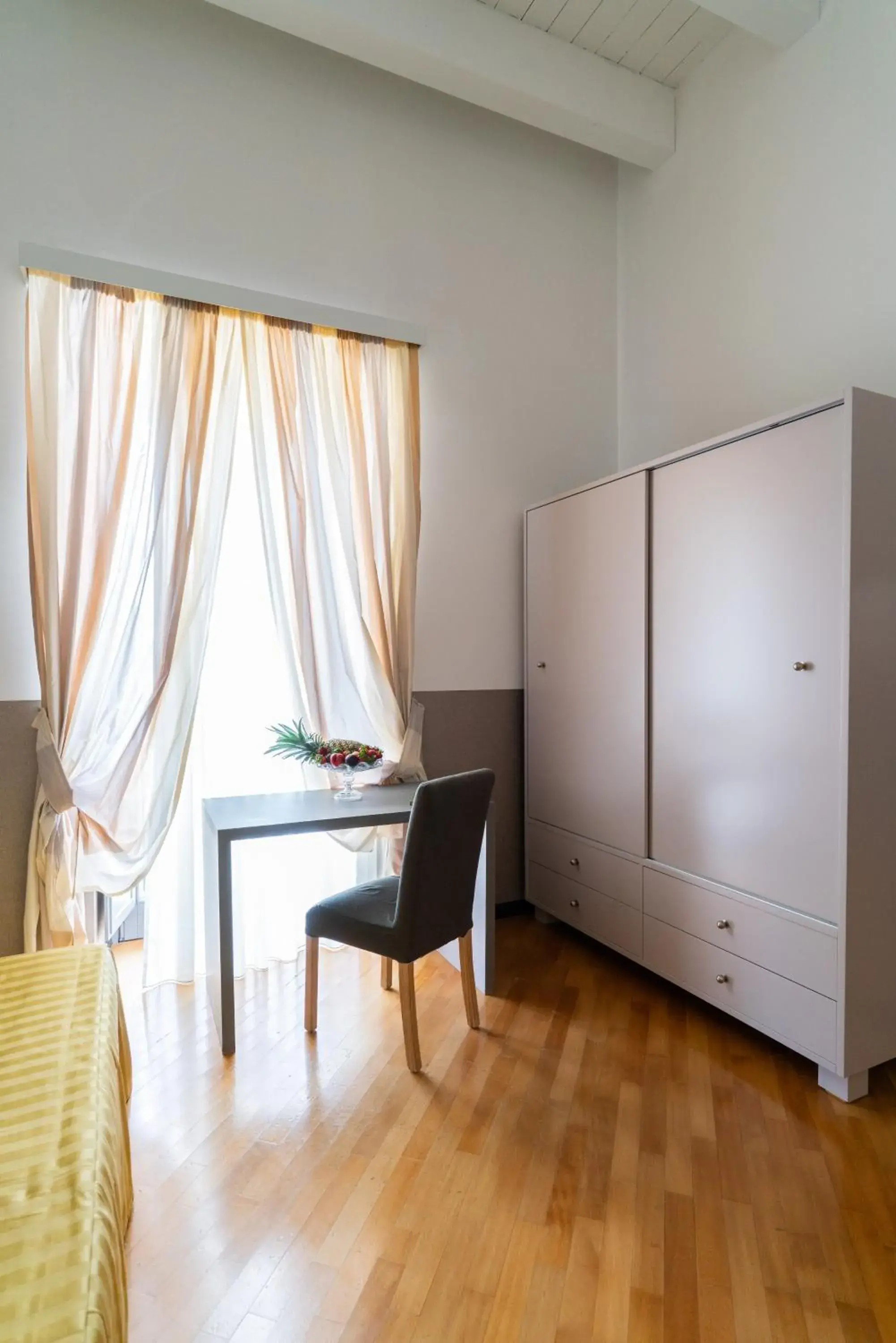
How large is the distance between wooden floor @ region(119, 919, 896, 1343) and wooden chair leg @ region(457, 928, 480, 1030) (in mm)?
42

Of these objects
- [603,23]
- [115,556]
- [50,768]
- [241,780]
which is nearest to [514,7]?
[603,23]

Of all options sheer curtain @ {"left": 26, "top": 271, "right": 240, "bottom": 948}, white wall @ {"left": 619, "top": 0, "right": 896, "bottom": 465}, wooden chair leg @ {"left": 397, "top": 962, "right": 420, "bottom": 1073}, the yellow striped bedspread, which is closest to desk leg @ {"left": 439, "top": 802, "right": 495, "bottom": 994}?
wooden chair leg @ {"left": 397, "top": 962, "right": 420, "bottom": 1073}

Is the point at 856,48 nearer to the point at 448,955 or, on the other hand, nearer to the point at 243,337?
the point at 243,337

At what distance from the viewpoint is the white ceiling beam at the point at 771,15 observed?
248 cm

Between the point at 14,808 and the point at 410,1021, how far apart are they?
4.91 ft

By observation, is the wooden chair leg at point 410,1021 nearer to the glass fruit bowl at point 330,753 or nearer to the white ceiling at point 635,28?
the glass fruit bowl at point 330,753

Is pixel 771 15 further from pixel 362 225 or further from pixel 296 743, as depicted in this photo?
pixel 296 743

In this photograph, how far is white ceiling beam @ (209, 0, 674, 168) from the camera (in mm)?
2531

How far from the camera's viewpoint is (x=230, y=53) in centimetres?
276

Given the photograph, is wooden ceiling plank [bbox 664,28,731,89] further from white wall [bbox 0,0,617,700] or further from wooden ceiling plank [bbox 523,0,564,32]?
wooden ceiling plank [bbox 523,0,564,32]

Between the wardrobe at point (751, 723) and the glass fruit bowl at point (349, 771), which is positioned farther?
the glass fruit bowl at point (349, 771)


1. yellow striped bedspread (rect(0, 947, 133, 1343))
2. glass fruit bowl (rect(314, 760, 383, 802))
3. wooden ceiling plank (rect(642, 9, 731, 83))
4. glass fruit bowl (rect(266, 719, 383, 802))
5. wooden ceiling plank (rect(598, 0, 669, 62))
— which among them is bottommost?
yellow striped bedspread (rect(0, 947, 133, 1343))

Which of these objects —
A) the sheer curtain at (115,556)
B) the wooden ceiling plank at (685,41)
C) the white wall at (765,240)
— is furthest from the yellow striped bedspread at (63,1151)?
the wooden ceiling plank at (685,41)

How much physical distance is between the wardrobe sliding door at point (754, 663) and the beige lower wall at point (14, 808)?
218 centimetres
